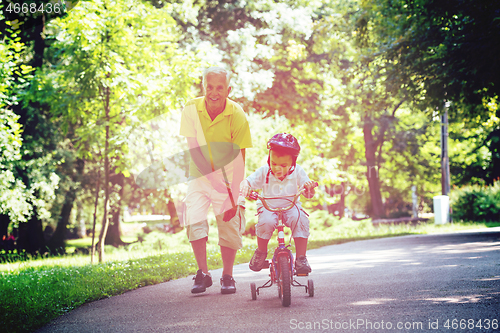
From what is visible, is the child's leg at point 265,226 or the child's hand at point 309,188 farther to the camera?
the child's leg at point 265,226

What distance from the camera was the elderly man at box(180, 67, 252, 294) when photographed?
189 inches

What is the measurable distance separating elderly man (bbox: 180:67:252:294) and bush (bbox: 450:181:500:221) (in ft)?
52.1

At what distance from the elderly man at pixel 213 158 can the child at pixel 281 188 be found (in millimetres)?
358

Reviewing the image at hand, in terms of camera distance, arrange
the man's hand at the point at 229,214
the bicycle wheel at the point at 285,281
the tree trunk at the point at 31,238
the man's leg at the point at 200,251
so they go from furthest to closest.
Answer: the tree trunk at the point at 31,238 → the man's leg at the point at 200,251 → the man's hand at the point at 229,214 → the bicycle wheel at the point at 285,281

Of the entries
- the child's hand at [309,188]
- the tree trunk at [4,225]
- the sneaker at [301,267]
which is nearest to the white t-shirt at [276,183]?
the child's hand at [309,188]

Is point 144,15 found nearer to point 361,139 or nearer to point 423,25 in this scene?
point 423,25

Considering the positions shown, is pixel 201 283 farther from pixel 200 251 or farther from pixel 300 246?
pixel 300 246

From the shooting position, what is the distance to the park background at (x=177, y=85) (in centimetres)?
891

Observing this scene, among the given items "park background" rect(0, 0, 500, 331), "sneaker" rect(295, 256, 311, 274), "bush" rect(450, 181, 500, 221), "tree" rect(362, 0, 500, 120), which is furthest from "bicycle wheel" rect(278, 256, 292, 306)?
"bush" rect(450, 181, 500, 221)

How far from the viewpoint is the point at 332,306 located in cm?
402

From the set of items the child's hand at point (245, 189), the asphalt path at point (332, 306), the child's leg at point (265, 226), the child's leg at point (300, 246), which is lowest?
the asphalt path at point (332, 306)

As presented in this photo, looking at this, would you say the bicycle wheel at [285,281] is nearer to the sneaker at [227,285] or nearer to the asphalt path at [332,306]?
the asphalt path at [332,306]

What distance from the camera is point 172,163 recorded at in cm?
1399

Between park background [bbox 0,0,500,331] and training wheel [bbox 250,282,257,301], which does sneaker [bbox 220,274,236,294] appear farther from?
park background [bbox 0,0,500,331]
